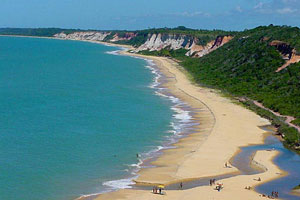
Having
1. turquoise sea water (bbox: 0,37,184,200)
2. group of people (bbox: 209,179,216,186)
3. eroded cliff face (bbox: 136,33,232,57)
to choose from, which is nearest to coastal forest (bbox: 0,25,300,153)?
turquoise sea water (bbox: 0,37,184,200)

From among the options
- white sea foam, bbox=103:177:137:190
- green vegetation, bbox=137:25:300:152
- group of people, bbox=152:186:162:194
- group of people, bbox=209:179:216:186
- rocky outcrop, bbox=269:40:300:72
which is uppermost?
rocky outcrop, bbox=269:40:300:72

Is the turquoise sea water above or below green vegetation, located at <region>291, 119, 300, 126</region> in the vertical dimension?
below

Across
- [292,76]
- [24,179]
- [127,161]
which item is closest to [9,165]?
[24,179]

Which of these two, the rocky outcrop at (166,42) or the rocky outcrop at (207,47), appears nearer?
the rocky outcrop at (207,47)

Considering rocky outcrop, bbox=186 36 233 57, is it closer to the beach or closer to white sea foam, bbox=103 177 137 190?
the beach

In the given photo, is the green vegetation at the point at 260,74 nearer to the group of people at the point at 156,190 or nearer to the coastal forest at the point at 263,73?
the coastal forest at the point at 263,73

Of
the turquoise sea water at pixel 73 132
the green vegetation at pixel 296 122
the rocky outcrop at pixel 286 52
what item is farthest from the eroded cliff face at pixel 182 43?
the green vegetation at pixel 296 122

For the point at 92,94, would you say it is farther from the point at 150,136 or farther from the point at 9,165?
the point at 9,165

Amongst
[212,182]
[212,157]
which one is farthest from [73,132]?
[212,182]
